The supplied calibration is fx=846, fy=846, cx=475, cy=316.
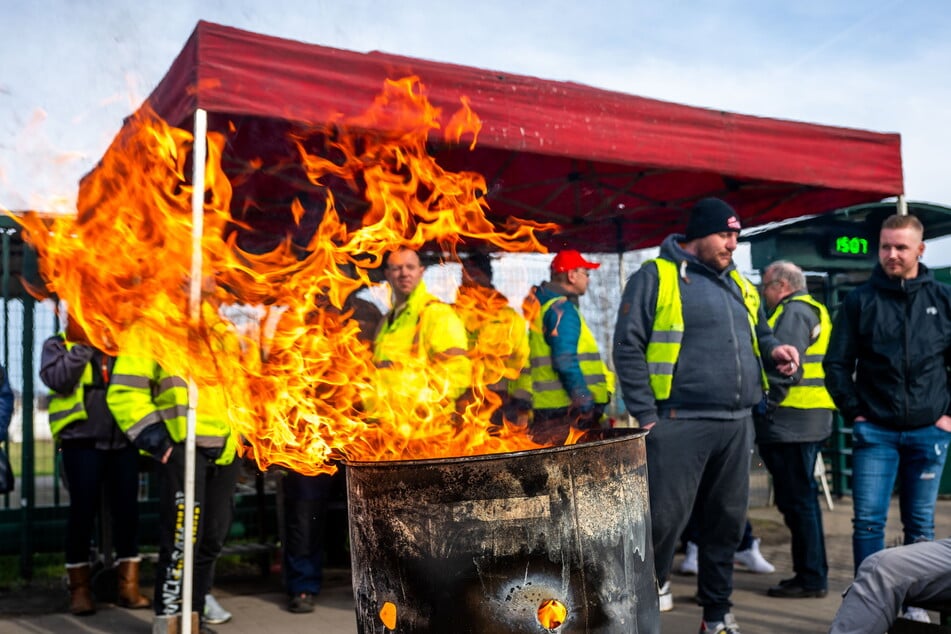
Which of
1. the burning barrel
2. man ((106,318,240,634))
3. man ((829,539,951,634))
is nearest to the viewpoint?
the burning barrel

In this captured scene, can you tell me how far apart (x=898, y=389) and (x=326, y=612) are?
3.52 meters

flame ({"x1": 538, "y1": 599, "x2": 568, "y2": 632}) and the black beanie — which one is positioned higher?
the black beanie

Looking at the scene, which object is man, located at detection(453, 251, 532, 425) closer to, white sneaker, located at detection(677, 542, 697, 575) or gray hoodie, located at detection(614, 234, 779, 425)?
gray hoodie, located at detection(614, 234, 779, 425)

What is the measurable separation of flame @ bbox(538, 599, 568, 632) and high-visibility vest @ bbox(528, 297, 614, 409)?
287 cm

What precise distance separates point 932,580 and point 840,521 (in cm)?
550

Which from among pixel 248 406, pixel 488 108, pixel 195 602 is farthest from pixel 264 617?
pixel 488 108

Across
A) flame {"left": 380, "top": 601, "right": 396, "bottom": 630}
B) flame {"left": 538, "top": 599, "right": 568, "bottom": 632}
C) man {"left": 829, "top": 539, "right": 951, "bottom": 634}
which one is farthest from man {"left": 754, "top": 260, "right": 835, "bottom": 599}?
flame {"left": 380, "top": 601, "right": 396, "bottom": 630}

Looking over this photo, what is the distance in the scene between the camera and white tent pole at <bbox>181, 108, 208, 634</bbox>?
3.86 metres

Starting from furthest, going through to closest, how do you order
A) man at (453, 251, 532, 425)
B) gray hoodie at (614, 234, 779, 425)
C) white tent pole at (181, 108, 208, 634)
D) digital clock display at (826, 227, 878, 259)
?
1. digital clock display at (826, 227, 878, 259)
2. man at (453, 251, 532, 425)
3. gray hoodie at (614, 234, 779, 425)
4. white tent pole at (181, 108, 208, 634)

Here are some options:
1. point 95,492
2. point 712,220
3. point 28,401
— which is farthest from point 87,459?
point 712,220

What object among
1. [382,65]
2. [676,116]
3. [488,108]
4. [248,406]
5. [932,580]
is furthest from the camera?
[676,116]

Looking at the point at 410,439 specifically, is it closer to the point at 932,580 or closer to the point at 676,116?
the point at 932,580

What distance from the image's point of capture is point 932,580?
307cm

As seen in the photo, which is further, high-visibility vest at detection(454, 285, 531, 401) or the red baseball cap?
the red baseball cap
